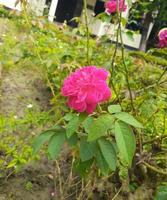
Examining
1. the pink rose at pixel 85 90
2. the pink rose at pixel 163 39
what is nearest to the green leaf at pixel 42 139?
the pink rose at pixel 85 90

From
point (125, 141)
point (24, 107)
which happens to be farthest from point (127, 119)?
point (24, 107)

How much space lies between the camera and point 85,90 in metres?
1.64

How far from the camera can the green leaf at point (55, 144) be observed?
1826 millimetres

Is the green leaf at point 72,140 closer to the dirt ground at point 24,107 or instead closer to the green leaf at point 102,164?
the green leaf at point 102,164

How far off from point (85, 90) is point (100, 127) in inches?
5.4

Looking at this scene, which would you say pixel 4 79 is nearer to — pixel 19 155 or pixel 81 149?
pixel 19 155

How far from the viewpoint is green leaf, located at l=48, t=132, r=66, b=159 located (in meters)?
1.83

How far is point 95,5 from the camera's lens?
19078mm

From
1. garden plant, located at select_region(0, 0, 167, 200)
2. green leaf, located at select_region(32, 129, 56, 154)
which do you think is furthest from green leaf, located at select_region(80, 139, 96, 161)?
green leaf, located at select_region(32, 129, 56, 154)

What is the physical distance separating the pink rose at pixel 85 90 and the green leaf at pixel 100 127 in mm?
69

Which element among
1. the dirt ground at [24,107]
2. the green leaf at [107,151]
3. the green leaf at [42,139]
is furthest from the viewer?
the dirt ground at [24,107]

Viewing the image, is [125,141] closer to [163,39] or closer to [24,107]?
[163,39]

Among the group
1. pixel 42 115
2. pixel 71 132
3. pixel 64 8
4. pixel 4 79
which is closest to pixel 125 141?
pixel 71 132

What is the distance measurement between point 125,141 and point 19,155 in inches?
57.3
